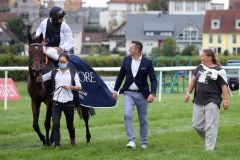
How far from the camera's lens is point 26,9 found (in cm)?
13750

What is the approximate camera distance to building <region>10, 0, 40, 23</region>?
13350 cm

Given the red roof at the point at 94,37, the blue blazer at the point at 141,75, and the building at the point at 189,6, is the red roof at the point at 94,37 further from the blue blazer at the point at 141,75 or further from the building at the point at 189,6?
the blue blazer at the point at 141,75

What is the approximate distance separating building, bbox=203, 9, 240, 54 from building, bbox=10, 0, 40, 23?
45.7 m

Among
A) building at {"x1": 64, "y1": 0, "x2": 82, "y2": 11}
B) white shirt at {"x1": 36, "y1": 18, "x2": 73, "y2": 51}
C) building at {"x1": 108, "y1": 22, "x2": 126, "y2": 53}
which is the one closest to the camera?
white shirt at {"x1": 36, "y1": 18, "x2": 73, "y2": 51}

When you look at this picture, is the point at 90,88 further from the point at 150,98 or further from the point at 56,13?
the point at 150,98

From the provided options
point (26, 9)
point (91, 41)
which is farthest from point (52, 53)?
point (26, 9)

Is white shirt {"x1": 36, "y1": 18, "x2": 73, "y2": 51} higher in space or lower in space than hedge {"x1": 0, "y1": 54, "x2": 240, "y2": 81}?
higher

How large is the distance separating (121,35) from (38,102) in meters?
115

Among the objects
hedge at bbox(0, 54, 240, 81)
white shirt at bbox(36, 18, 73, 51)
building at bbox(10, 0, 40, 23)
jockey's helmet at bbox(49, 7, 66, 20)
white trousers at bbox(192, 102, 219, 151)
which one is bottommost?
hedge at bbox(0, 54, 240, 81)

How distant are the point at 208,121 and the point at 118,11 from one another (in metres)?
155

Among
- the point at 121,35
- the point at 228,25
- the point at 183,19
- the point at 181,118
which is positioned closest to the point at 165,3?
the point at 121,35

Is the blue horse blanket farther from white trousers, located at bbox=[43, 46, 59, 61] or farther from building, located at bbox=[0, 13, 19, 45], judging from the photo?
building, located at bbox=[0, 13, 19, 45]

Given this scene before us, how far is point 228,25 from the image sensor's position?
9450cm

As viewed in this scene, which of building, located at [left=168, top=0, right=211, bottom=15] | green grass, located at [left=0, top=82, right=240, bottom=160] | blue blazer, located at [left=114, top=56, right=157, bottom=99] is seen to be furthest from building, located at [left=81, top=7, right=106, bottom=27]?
blue blazer, located at [left=114, top=56, right=157, bottom=99]
